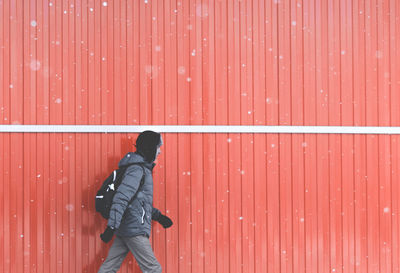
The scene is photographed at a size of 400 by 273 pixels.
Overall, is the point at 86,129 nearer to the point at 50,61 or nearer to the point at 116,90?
the point at 116,90

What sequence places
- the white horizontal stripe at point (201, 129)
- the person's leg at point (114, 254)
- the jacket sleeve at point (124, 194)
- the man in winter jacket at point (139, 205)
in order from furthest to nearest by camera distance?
the white horizontal stripe at point (201, 129)
the person's leg at point (114, 254)
the man in winter jacket at point (139, 205)
the jacket sleeve at point (124, 194)

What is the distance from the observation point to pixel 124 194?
2889 mm

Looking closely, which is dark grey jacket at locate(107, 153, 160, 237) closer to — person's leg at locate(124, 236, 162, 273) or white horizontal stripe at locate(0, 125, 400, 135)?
person's leg at locate(124, 236, 162, 273)

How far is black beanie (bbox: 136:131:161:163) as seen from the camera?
3.07 m

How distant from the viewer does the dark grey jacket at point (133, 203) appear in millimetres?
2869

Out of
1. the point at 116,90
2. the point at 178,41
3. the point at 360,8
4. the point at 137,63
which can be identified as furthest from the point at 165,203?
the point at 360,8

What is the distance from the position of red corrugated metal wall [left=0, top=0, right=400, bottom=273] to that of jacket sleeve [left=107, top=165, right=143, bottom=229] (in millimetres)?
599

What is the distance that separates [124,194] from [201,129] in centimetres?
113

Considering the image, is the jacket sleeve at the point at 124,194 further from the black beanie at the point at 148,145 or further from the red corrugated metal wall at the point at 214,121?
the red corrugated metal wall at the point at 214,121

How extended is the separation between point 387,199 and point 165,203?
8.18ft

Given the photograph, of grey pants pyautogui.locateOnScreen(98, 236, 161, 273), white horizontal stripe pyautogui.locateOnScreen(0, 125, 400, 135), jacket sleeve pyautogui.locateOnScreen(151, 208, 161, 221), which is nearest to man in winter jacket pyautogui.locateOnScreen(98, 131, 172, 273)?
grey pants pyautogui.locateOnScreen(98, 236, 161, 273)

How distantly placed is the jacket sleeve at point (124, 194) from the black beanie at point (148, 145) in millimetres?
151

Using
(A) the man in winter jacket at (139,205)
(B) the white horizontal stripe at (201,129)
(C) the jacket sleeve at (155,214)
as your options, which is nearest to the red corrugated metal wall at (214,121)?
(B) the white horizontal stripe at (201,129)

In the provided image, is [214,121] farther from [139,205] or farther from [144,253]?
[144,253]
